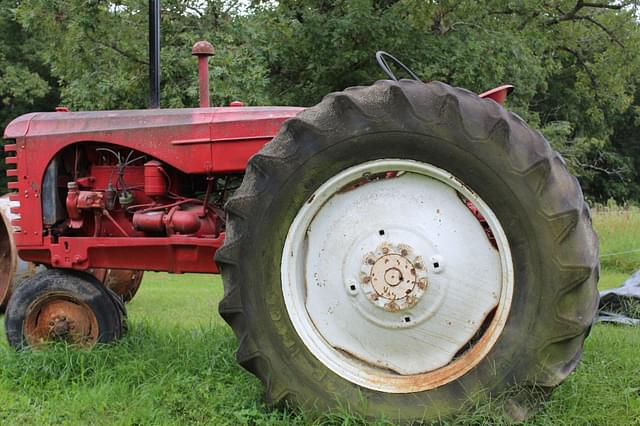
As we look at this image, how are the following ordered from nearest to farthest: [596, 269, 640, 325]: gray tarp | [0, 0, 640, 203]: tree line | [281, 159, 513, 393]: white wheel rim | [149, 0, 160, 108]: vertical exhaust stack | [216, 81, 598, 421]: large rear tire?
[216, 81, 598, 421]: large rear tire < [281, 159, 513, 393]: white wheel rim < [149, 0, 160, 108]: vertical exhaust stack < [596, 269, 640, 325]: gray tarp < [0, 0, 640, 203]: tree line

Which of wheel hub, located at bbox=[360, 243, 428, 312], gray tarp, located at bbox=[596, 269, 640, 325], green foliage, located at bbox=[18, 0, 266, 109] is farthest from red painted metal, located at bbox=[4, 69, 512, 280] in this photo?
green foliage, located at bbox=[18, 0, 266, 109]

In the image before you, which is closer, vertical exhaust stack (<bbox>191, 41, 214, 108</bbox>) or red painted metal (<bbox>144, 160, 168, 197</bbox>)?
red painted metal (<bbox>144, 160, 168, 197</bbox>)

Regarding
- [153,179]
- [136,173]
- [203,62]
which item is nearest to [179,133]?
[153,179]

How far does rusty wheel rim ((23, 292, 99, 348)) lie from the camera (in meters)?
3.86

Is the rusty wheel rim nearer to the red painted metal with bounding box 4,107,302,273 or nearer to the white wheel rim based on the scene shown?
the red painted metal with bounding box 4,107,302,273

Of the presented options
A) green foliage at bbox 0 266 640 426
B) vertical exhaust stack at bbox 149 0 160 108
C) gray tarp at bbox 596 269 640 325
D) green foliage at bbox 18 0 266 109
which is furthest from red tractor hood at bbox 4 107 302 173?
green foliage at bbox 18 0 266 109

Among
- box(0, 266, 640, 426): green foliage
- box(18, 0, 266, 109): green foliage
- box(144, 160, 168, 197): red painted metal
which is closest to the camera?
box(0, 266, 640, 426): green foliage

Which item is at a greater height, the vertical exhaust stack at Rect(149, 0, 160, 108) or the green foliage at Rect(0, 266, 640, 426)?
the vertical exhaust stack at Rect(149, 0, 160, 108)

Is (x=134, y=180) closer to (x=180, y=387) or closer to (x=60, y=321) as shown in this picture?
(x=60, y=321)

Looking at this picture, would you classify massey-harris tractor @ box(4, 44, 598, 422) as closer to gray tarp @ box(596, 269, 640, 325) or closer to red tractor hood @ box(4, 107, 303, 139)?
red tractor hood @ box(4, 107, 303, 139)

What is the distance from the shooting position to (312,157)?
9.07 feet

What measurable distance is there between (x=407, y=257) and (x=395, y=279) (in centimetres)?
10

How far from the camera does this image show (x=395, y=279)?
110 inches

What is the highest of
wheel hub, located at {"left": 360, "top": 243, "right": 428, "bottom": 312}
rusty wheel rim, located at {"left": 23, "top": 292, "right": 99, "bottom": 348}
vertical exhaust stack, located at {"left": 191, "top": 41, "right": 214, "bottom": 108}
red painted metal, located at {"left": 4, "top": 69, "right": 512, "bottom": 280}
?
vertical exhaust stack, located at {"left": 191, "top": 41, "right": 214, "bottom": 108}
